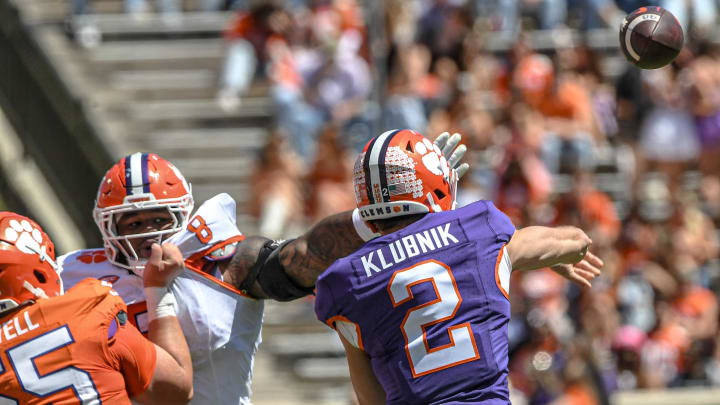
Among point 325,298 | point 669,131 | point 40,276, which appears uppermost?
point 40,276

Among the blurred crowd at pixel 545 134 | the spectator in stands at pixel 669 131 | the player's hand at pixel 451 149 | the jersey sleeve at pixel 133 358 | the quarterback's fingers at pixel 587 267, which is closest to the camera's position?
the jersey sleeve at pixel 133 358

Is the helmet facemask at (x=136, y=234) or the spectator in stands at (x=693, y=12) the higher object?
the spectator in stands at (x=693, y=12)

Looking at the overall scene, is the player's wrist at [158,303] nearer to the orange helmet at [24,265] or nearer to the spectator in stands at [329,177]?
the orange helmet at [24,265]

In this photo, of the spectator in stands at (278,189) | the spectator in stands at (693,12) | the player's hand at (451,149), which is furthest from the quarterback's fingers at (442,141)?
the spectator in stands at (693,12)

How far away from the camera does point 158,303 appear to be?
427 centimetres

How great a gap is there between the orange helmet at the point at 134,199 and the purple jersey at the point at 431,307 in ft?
2.45

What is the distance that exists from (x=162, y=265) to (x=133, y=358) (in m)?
0.40

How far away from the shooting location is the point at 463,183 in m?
10.6

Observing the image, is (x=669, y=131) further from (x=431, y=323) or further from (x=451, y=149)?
(x=431, y=323)

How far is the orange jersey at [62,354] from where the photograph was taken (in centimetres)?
388

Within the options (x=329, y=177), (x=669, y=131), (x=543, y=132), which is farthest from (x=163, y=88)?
(x=669, y=131)

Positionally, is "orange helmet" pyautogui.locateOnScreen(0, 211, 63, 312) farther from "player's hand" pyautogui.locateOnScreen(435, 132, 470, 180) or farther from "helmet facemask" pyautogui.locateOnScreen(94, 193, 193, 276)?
"player's hand" pyautogui.locateOnScreen(435, 132, 470, 180)

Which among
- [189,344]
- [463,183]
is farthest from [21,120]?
[189,344]

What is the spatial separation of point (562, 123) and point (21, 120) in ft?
16.8
